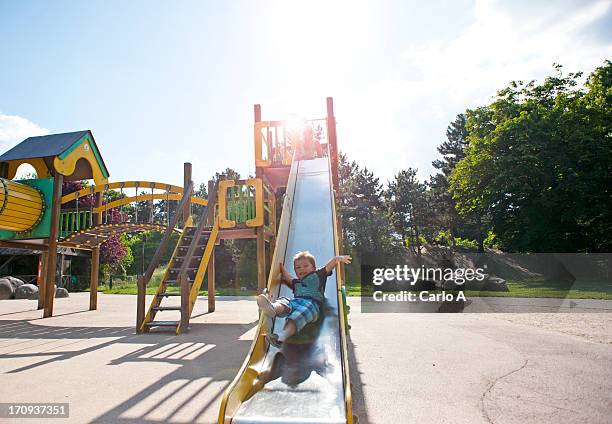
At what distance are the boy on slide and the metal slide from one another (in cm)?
15

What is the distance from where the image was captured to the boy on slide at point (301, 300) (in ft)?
12.3

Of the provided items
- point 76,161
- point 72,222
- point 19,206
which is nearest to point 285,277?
point 19,206

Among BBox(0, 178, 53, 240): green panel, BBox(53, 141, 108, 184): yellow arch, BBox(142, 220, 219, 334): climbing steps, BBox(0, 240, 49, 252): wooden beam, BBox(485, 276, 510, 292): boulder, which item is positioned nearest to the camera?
BBox(142, 220, 219, 334): climbing steps

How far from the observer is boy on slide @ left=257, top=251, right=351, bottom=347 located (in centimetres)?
375

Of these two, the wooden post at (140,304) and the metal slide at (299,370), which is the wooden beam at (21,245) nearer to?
the wooden post at (140,304)

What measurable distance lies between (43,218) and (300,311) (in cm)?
968

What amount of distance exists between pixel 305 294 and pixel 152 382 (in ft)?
6.31

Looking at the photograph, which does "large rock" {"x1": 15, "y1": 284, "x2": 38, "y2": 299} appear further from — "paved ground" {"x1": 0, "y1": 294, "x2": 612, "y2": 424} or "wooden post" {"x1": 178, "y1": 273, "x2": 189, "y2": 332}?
"wooden post" {"x1": 178, "y1": 273, "x2": 189, "y2": 332}

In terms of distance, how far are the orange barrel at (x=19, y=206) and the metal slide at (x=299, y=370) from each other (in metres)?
7.83

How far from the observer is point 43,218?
10391 mm

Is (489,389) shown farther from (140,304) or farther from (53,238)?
(53,238)

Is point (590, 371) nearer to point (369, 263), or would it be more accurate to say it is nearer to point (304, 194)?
point (304, 194)

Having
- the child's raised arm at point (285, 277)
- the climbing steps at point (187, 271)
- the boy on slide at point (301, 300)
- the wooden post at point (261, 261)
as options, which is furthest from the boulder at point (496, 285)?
the child's raised arm at point (285, 277)

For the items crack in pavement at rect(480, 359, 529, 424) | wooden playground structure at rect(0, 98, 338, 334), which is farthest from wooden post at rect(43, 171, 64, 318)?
crack in pavement at rect(480, 359, 529, 424)
